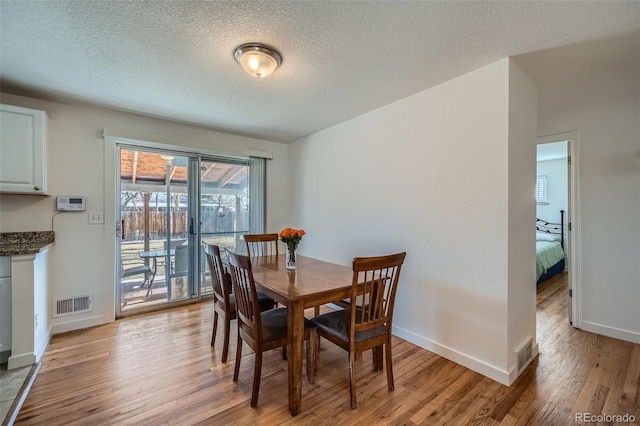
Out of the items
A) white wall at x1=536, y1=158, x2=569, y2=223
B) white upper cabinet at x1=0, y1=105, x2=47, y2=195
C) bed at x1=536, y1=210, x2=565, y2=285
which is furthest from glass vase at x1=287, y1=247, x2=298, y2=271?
white wall at x1=536, y1=158, x2=569, y2=223

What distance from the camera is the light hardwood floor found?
167cm

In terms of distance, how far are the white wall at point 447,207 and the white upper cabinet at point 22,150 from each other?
10.1ft

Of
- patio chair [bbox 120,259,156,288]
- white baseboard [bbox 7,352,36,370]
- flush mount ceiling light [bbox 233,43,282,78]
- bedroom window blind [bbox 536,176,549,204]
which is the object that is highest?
flush mount ceiling light [bbox 233,43,282,78]

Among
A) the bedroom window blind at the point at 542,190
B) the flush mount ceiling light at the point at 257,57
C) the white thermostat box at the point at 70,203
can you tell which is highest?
the flush mount ceiling light at the point at 257,57

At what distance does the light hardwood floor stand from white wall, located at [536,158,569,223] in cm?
383

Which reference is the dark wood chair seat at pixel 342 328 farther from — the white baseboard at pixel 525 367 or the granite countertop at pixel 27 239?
the granite countertop at pixel 27 239

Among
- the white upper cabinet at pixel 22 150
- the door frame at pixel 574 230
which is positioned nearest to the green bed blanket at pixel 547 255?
the door frame at pixel 574 230

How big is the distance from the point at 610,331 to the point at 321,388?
9.72 feet

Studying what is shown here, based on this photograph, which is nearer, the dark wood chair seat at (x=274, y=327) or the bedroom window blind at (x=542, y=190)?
the dark wood chair seat at (x=274, y=327)

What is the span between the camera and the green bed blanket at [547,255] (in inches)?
157

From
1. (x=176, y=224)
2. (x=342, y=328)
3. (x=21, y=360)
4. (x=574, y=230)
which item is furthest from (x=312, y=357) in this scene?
(x=574, y=230)

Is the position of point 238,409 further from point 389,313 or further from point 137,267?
point 137,267

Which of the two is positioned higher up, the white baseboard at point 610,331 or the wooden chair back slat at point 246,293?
the wooden chair back slat at point 246,293

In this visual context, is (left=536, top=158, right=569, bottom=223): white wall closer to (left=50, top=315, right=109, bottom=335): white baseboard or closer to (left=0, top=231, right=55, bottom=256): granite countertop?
(left=50, top=315, right=109, bottom=335): white baseboard
